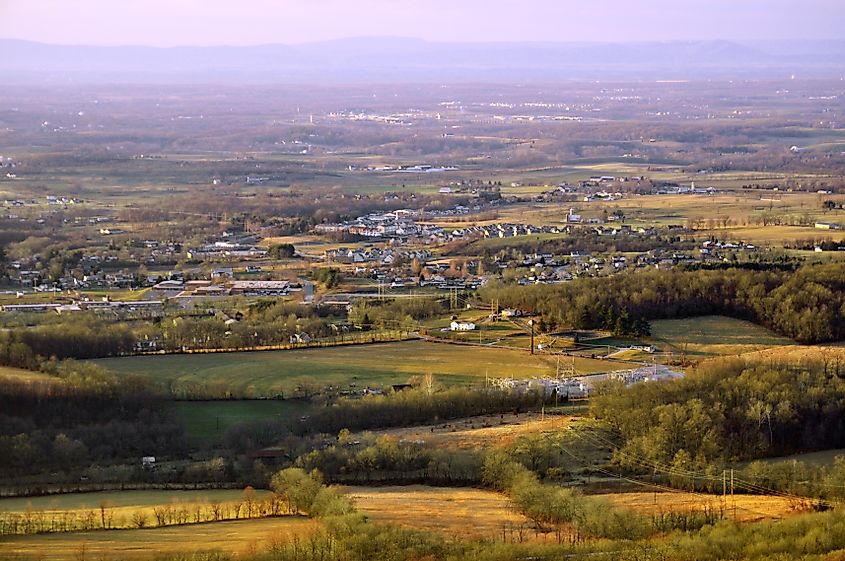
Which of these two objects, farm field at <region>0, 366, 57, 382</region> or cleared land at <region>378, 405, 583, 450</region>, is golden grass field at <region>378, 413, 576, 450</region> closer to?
cleared land at <region>378, 405, 583, 450</region>

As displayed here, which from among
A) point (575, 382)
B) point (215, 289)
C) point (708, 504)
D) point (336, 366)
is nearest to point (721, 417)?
point (708, 504)

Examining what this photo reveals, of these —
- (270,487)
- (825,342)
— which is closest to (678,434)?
(270,487)

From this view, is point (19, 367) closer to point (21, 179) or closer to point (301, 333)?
point (301, 333)

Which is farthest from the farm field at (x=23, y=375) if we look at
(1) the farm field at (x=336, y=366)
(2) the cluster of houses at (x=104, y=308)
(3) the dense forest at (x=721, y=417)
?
(3) the dense forest at (x=721, y=417)

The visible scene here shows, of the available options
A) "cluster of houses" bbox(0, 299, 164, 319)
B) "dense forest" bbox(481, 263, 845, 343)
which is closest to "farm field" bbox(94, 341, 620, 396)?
"dense forest" bbox(481, 263, 845, 343)

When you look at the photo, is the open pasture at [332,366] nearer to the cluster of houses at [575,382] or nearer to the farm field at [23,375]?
the cluster of houses at [575,382]

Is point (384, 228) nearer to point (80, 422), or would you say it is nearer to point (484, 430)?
point (484, 430)
